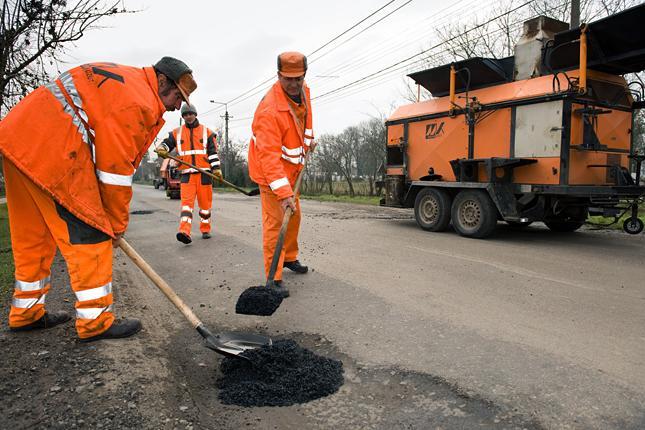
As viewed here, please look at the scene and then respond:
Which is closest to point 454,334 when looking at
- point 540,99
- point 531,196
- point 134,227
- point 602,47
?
point 531,196

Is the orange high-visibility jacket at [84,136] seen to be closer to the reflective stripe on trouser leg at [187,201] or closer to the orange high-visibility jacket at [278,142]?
the orange high-visibility jacket at [278,142]

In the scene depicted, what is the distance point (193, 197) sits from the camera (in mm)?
7152

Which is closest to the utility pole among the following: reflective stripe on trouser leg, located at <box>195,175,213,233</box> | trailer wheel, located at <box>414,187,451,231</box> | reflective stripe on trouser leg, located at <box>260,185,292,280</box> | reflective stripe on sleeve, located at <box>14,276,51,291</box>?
trailer wheel, located at <box>414,187,451,231</box>

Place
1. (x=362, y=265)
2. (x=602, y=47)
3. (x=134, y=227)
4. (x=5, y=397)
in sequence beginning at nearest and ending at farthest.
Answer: (x=5, y=397) → (x=362, y=265) → (x=602, y=47) → (x=134, y=227)

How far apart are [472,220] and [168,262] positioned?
479 centimetres

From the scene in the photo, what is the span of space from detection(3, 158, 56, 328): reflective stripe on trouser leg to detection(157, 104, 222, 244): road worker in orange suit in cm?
388

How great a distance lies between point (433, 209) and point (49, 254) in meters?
6.61

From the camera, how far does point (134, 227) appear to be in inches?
364

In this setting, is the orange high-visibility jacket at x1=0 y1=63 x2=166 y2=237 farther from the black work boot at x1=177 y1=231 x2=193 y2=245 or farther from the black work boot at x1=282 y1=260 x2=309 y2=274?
the black work boot at x1=177 y1=231 x2=193 y2=245

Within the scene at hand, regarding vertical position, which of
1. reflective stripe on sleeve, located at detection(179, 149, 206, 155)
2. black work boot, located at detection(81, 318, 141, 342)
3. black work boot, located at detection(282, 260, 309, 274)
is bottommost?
black work boot, located at detection(81, 318, 141, 342)

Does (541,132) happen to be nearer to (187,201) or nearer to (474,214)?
(474,214)

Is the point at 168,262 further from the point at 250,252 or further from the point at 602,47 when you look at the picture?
the point at 602,47

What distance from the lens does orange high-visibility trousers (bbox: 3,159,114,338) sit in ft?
8.98

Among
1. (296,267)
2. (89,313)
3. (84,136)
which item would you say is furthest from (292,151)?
(89,313)
